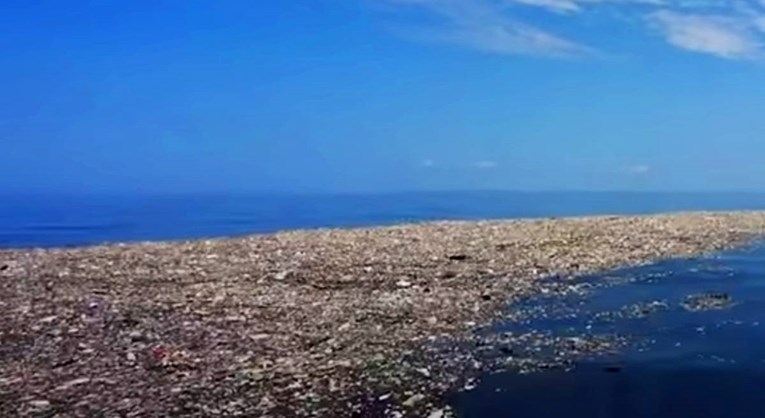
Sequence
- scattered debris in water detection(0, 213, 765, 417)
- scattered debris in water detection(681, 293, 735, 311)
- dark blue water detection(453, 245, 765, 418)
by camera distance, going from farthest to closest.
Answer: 1. scattered debris in water detection(681, 293, 735, 311)
2. scattered debris in water detection(0, 213, 765, 417)
3. dark blue water detection(453, 245, 765, 418)

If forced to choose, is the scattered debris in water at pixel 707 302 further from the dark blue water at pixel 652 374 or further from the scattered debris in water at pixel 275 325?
the scattered debris in water at pixel 275 325

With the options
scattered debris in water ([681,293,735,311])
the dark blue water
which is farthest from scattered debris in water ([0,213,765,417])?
scattered debris in water ([681,293,735,311])

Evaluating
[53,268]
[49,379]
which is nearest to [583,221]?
Answer: [53,268]

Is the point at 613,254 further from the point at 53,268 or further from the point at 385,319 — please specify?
the point at 53,268

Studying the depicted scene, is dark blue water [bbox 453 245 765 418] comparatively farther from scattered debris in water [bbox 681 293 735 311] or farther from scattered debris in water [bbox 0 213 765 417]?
scattered debris in water [bbox 0 213 765 417]

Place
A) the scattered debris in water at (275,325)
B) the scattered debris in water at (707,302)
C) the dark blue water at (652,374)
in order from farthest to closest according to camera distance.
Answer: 1. the scattered debris in water at (707,302)
2. the scattered debris in water at (275,325)
3. the dark blue water at (652,374)

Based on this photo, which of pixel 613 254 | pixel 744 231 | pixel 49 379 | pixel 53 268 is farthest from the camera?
pixel 744 231

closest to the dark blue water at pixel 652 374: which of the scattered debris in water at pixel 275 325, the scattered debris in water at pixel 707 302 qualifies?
the scattered debris in water at pixel 707 302

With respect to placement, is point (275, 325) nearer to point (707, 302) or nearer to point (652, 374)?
point (652, 374)
